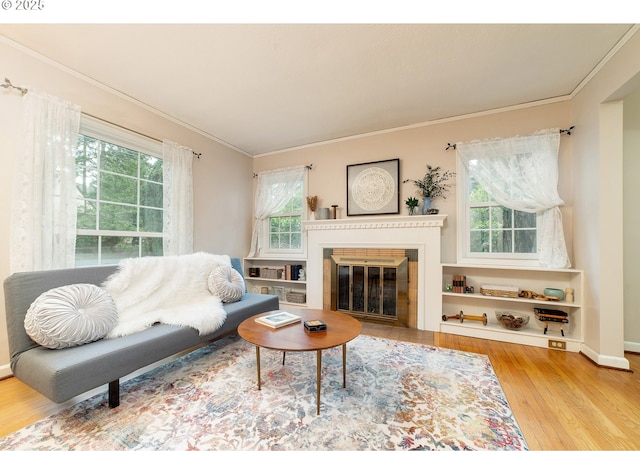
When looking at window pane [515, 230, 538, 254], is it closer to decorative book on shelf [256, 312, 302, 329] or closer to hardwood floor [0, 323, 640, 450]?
hardwood floor [0, 323, 640, 450]

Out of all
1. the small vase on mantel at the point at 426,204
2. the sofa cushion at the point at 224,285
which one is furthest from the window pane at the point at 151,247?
the small vase on mantel at the point at 426,204

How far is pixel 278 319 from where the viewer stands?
196cm

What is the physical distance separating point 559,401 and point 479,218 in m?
1.82

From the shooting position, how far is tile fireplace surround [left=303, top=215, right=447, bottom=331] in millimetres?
2920

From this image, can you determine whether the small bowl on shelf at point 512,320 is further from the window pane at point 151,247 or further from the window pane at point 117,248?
the window pane at point 117,248

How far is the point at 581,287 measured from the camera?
2.36m

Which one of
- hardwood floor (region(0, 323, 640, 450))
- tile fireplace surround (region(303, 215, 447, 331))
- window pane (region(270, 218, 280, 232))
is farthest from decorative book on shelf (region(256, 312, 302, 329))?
window pane (region(270, 218, 280, 232))

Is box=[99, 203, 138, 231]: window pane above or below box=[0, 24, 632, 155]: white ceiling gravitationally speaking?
below

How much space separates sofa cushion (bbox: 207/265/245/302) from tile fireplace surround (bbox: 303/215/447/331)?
3.83 ft

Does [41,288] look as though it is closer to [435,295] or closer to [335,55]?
[335,55]

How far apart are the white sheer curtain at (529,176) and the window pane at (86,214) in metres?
3.93

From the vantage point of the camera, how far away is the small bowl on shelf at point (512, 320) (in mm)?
2551

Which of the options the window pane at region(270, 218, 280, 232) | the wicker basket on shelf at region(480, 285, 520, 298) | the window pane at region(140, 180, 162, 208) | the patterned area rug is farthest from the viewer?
the window pane at region(270, 218, 280, 232)
